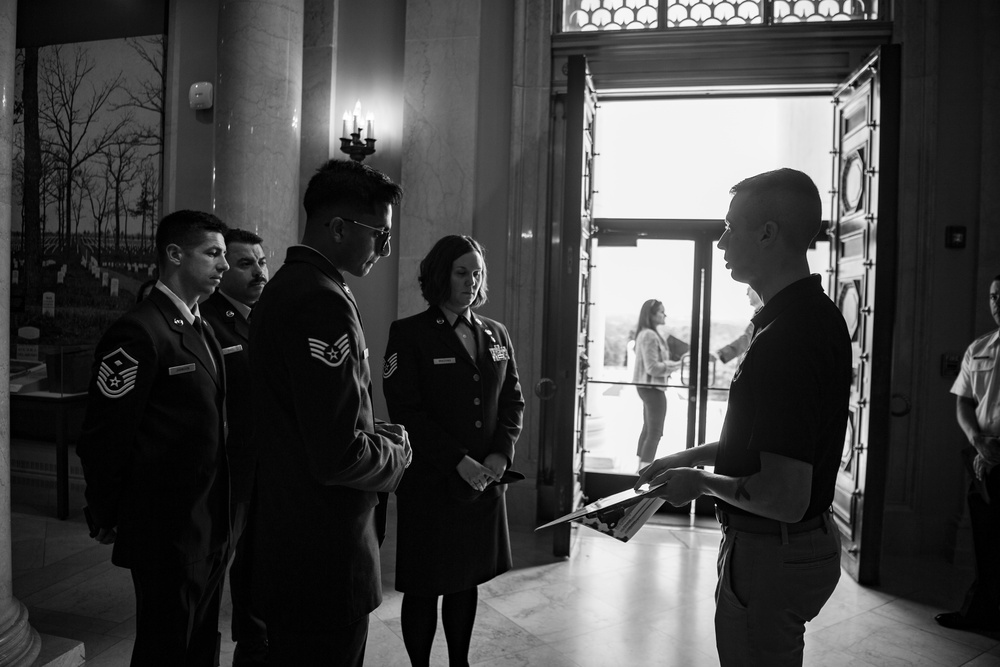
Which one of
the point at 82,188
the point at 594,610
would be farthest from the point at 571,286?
the point at 82,188

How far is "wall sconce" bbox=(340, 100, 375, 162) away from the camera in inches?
191

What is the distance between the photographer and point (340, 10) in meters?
5.21

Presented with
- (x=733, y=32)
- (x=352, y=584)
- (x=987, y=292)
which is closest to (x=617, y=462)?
(x=987, y=292)

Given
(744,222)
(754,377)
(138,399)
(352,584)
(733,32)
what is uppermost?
(733,32)

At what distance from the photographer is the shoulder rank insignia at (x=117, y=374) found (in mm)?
2113

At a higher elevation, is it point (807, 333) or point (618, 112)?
point (618, 112)

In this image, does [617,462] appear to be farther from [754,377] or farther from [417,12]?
[754,377]

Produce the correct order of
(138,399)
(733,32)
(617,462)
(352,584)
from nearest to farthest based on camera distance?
(352,584) → (138,399) → (733,32) → (617,462)

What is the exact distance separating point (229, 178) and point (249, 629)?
280 centimetres

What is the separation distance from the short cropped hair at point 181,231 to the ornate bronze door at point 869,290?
11.5ft

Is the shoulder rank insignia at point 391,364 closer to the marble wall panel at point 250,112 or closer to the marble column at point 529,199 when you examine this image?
the marble wall panel at point 250,112

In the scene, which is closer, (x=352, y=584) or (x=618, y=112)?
(x=352, y=584)

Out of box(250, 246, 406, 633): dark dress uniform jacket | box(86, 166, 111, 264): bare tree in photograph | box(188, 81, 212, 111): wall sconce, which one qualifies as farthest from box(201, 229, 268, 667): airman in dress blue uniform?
box(86, 166, 111, 264): bare tree in photograph

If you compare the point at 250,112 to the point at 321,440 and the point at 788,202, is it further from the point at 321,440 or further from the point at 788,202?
the point at 788,202
